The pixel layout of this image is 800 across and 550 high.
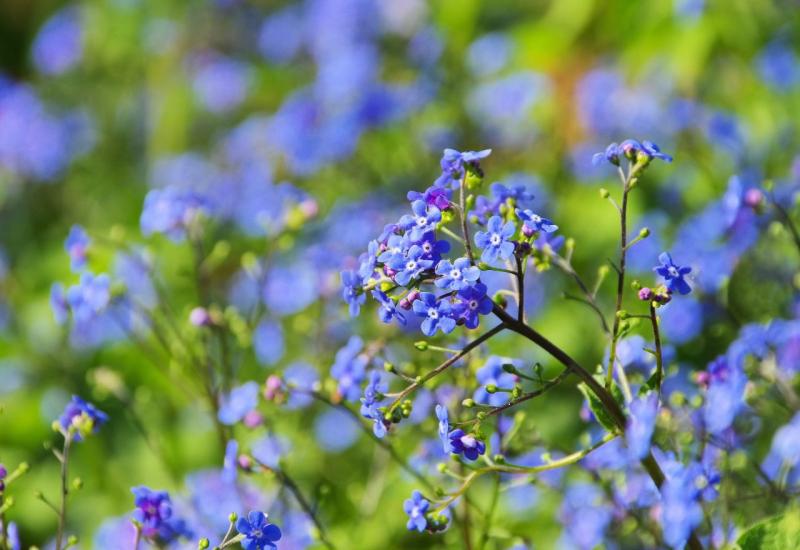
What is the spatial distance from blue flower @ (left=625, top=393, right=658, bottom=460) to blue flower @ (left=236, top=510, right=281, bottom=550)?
69cm

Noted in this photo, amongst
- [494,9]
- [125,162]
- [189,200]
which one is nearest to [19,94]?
[125,162]

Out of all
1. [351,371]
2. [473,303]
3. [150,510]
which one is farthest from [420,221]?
[150,510]

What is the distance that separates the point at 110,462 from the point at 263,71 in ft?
11.4

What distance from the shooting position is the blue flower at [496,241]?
1.89 m

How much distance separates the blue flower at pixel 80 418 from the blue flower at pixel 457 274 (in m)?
0.96

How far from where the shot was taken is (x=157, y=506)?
7.57 feet

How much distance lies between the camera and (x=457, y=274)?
1.84 meters

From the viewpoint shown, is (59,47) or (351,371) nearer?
(351,371)

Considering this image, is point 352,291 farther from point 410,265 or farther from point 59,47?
point 59,47

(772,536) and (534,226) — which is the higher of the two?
(534,226)

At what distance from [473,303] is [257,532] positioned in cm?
62

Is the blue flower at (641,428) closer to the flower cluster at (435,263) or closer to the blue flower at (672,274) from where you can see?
the blue flower at (672,274)

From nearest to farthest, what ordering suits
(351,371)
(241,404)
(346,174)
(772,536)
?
1. (772,536)
2. (351,371)
3. (241,404)
4. (346,174)

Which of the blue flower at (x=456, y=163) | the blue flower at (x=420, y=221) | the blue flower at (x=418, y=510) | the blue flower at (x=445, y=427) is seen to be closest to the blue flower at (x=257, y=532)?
the blue flower at (x=418, y=510)
